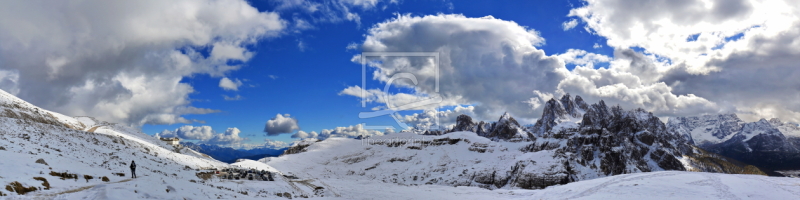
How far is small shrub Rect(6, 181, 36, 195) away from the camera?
1736 centimetres

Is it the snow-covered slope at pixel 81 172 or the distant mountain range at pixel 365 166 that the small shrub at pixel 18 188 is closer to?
the snow-covered slope at pixel 81 172

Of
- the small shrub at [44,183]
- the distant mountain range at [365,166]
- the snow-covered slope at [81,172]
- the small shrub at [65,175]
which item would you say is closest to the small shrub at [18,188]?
the snow-covered slope at [81,172]

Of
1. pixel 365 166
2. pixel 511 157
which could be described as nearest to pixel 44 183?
pixel 511 157

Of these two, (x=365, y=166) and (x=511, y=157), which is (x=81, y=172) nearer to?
(x=365, y=166)

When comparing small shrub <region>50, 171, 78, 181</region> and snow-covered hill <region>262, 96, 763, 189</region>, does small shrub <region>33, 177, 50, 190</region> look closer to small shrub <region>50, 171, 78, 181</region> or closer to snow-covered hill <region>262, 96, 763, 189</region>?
small shrub <region>50, 171, 78, 181</region>

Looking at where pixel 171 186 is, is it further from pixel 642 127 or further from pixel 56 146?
pixel 642 127

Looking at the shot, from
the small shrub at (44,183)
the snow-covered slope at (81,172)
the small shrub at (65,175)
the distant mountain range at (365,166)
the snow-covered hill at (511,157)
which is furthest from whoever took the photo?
the snow-covered hill at (511,157)

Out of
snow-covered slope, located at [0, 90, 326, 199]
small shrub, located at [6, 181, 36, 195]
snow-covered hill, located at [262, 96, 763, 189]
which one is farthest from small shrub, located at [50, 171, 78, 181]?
snow-covered hill, located at [262, 96, 763, 189]

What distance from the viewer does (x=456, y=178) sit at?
317 ft

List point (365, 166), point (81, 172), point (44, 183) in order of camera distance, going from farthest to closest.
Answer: point (365, 166) → point (81, 172) → point (44, 183)

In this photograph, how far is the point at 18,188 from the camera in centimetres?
1773

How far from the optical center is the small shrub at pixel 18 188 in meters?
17.4

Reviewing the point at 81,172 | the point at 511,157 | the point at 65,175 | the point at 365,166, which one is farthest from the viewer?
the point at 365,166

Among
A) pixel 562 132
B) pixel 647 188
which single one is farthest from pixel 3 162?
pixel 562 132
